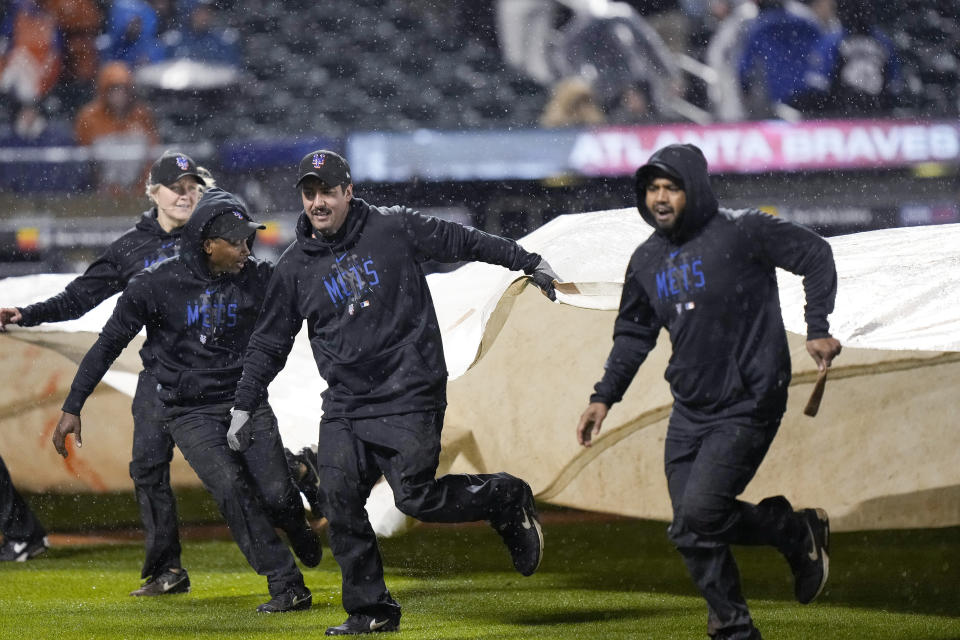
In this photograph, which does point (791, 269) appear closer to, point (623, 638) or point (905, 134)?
point (623, 638)

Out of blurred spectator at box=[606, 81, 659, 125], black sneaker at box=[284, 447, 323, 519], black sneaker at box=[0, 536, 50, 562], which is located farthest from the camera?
blurred spectator at box=[606, 81, 659, 125]

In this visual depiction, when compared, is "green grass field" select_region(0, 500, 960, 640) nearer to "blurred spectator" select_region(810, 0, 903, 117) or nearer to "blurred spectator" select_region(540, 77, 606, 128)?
"blurred spectator" select_region(540, 77, 606, 128)

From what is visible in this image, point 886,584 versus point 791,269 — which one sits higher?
point 791,269

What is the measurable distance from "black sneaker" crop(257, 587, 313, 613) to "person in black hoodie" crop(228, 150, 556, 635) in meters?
0.62

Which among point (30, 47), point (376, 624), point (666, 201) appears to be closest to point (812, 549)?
point (666, 201)

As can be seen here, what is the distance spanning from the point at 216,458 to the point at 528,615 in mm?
1267

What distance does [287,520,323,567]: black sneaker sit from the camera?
5.10m

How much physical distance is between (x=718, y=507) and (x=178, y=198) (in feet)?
9.24

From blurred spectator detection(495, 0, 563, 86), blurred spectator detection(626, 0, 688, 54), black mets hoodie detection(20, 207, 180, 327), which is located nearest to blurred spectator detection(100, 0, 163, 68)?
blurred spectator detection(495, 0, 563, 86)

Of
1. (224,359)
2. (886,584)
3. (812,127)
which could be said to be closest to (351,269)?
(224,359)

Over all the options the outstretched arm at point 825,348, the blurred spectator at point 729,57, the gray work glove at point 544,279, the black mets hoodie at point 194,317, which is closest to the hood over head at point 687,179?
the outstretched arm at point 825,348

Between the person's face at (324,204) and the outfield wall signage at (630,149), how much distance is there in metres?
10.8

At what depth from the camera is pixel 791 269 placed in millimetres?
3768

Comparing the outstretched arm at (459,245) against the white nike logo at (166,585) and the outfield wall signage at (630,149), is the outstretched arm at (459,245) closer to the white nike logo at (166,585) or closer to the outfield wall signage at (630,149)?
→ the white nike logo at (166,585)
